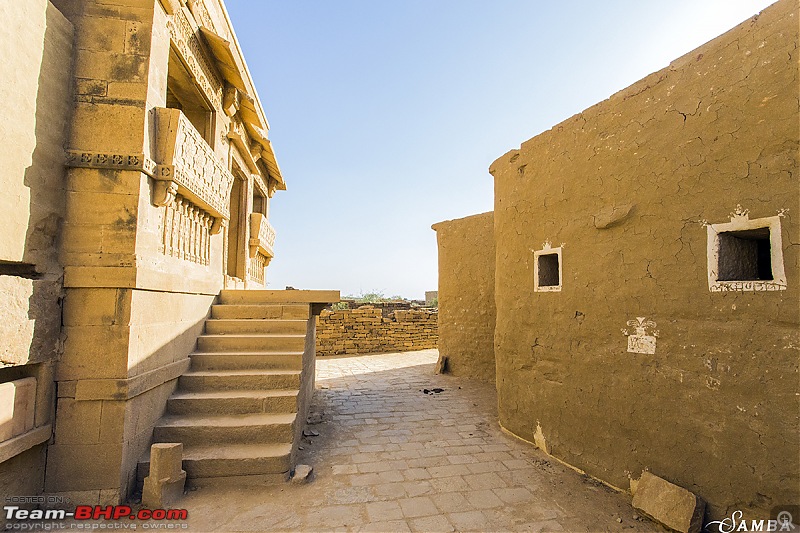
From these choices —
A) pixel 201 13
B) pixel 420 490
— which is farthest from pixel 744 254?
pixel 201 13

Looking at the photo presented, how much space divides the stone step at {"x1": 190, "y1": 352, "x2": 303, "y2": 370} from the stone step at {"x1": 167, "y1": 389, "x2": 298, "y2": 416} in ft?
1.31

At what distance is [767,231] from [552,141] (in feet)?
7.20

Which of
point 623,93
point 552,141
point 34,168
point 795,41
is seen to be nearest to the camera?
point 795,41

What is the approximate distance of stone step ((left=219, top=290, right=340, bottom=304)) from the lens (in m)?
5.40

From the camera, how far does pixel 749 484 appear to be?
2570 mm

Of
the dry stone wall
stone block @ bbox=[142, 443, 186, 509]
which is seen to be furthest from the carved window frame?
the dry stone wall

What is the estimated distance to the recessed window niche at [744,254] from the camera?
249 centimetres

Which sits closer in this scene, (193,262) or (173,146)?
(173,146)

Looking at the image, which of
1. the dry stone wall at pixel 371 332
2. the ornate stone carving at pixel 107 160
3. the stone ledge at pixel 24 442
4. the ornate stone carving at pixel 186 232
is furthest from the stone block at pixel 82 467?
the dry stone wall at pixel 371 332

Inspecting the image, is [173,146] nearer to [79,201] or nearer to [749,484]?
[79,201]

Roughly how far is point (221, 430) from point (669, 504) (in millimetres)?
3749

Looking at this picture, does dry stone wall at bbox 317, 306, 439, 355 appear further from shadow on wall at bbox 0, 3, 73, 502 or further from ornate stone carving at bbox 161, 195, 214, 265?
shadow on wall at bbox 0, 3, 73, 502

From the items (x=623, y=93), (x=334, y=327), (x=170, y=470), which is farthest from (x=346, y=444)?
(x=334, y=327)

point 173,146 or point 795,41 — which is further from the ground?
point 795,41
